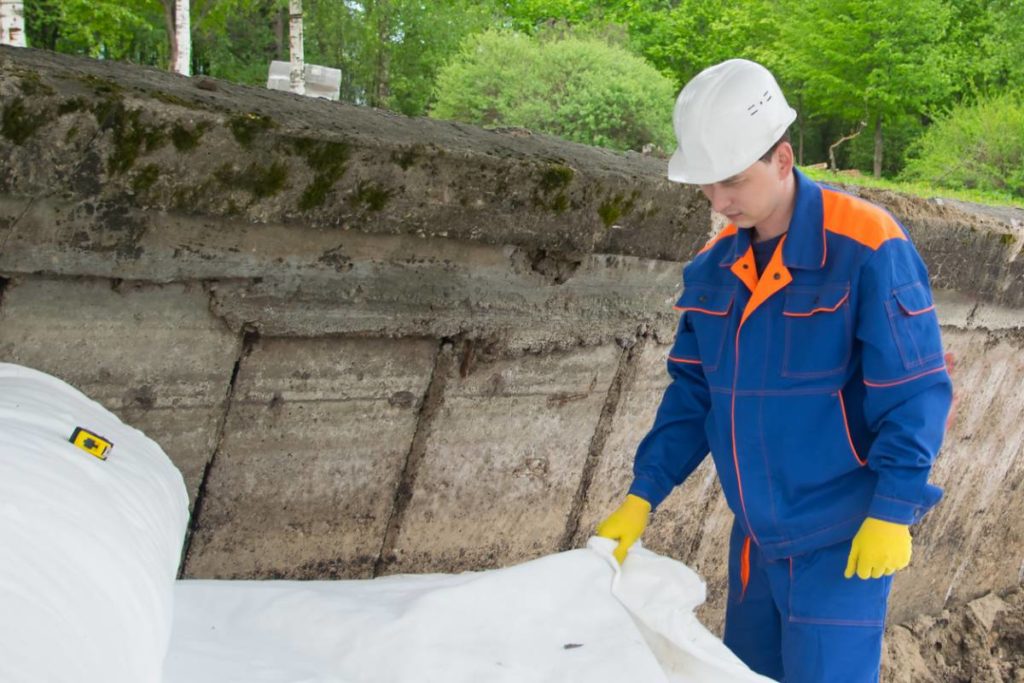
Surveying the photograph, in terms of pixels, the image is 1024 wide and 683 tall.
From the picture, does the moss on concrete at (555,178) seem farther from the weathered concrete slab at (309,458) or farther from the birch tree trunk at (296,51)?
the birch tree trunk at (296,51)

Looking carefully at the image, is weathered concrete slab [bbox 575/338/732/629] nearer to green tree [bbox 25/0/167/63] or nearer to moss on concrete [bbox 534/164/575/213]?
moss on concrete [bbox 534/164/575/213]

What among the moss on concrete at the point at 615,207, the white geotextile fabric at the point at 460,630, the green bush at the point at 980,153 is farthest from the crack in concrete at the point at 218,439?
the green bush at the point at 980,153

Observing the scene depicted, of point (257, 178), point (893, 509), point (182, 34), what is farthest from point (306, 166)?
point (182, 34)

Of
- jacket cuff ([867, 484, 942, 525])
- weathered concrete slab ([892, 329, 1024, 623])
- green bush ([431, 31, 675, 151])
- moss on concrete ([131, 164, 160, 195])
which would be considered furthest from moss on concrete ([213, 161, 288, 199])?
green bush ([431, 31, 675, 151])

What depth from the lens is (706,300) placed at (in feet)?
8.84

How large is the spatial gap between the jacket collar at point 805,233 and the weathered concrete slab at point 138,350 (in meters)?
1.29

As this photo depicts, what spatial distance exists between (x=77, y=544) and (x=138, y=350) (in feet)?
2.83

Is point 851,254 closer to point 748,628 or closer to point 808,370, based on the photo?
point 808,370

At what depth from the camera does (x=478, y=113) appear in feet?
43.2

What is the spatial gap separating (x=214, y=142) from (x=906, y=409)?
1.59 m

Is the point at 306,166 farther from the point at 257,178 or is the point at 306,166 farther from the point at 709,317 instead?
the point at 709,317

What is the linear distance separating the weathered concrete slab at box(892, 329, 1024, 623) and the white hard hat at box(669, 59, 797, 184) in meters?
2.06

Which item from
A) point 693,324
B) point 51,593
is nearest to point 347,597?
point 51,593

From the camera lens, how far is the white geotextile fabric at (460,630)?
6.40 ft
